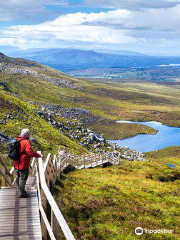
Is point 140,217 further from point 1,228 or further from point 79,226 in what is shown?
point 1,228

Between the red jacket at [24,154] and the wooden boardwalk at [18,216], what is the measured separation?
137 centimetres

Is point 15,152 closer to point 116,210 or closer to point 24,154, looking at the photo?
point 24,154

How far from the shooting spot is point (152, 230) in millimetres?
13258

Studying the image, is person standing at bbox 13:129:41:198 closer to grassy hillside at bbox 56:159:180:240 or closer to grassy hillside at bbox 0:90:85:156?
grassy hillside at bbox 56:159:180:240

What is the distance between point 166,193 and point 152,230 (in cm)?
926

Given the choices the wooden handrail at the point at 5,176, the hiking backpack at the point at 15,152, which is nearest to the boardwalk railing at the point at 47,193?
the wooden handrail at the point at 5,176

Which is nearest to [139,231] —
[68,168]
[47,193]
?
[47,193]

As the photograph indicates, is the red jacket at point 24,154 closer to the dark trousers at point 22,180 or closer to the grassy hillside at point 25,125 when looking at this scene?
the dark trousers at point 22,180

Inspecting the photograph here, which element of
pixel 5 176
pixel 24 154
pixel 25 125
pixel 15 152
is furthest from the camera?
pixel 25 125

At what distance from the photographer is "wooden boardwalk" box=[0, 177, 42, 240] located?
8.91 meters

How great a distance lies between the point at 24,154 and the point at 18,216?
9.44ft

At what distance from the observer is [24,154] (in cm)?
1224

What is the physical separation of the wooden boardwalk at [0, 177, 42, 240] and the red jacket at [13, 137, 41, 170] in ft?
4.50

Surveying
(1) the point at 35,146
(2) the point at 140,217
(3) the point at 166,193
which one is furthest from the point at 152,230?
(1) the point at 35,146
